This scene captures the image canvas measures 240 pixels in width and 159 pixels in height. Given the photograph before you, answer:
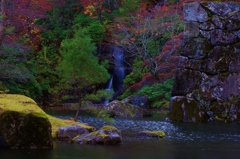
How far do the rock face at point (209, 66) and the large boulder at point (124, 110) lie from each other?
10.1ft

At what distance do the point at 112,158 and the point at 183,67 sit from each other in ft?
43.6

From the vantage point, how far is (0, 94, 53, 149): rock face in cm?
1132

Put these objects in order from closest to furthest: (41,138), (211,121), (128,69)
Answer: (41,138)
(211,121)
(128,69)

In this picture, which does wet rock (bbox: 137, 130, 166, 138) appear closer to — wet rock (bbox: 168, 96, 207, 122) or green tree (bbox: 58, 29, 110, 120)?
green tree (bbox: 58, 29, 110, 120)

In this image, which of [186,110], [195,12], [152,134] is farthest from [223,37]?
[152,134]

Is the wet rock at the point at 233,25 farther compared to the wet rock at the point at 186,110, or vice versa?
the wet rock at the point at 233,25

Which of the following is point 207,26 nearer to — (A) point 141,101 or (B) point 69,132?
(A) point 141,101

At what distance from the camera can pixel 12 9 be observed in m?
27.7

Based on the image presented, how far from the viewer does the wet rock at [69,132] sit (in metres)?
14.0

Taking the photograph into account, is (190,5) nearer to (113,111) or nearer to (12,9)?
(113,111)

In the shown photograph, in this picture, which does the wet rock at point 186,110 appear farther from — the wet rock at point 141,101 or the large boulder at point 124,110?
the wet rock at point 141,101

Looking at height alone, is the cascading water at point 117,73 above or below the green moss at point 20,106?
above

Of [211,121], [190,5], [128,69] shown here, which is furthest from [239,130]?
[128,69]

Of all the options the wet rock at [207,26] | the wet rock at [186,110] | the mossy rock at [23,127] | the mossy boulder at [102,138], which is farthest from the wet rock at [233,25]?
the mossy rock at [23,127]
